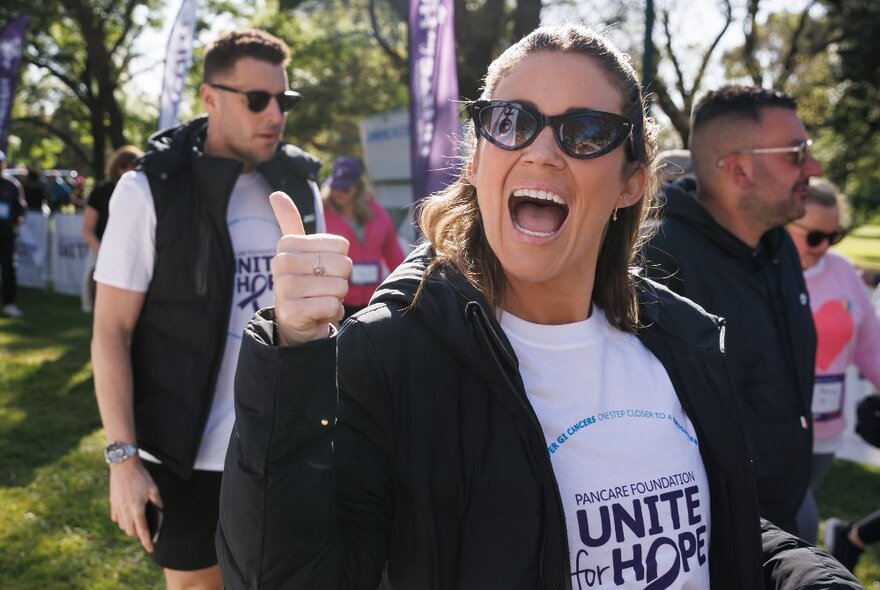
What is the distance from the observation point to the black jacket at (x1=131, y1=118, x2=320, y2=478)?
2709 mm

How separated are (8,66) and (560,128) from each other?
1508cm

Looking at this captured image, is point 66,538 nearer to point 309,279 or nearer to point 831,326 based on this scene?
point 309,279

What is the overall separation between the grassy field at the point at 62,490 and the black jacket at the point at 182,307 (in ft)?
6.19

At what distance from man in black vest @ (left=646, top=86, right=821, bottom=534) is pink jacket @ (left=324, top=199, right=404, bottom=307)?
294 cm

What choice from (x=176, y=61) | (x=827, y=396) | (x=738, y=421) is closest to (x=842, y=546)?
(x=827, y=396)

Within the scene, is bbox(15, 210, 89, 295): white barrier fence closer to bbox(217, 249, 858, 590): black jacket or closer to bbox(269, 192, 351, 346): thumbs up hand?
bbox(217, 249, 858, 590): black jacket

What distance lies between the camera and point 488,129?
5.66ft

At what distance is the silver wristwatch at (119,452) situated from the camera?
2.58 meters

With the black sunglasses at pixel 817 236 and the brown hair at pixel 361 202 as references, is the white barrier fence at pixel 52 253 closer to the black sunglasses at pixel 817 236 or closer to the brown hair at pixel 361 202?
the brown hair at pixel 361 202

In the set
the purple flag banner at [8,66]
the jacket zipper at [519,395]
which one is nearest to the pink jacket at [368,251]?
the jacket zipper at [519,395]

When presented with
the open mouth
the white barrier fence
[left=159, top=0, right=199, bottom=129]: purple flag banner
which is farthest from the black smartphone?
the white barrier fence

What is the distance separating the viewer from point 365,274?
5.84 metres

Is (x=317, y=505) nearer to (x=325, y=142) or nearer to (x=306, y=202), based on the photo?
(x=306, y=202)

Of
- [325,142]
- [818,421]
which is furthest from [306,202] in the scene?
[325,142]
